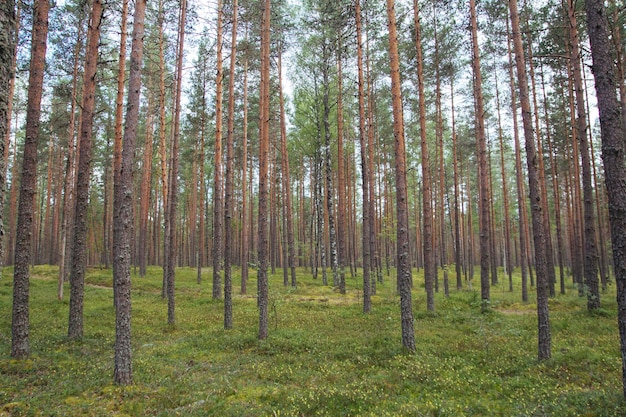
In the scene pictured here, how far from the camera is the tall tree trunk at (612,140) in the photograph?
17.2 feet

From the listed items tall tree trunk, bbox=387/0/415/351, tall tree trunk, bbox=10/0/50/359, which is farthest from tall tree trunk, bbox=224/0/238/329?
tall tree trunk, bbox=387/0/415/351

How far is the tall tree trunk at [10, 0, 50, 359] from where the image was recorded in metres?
8.03

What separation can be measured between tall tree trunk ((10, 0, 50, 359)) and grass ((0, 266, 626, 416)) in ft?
1.91

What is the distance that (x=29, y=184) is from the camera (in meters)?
8.31

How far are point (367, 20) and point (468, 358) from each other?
1377 cm

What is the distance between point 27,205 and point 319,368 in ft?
25.2

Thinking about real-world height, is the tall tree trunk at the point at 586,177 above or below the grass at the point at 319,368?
above

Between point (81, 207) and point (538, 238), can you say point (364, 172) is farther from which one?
point (81, 207)

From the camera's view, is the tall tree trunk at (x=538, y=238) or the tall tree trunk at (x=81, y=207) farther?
the tall tree trunk at (x=81, y=207)

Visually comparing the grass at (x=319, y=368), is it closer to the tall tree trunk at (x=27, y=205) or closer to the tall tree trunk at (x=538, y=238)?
the tall tree trunk at (x=538, y=238)

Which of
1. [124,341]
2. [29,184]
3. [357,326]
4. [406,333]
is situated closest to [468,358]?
[406,333]

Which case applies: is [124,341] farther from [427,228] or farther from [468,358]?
[427,228]

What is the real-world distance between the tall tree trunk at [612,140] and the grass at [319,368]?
2043 millimetres

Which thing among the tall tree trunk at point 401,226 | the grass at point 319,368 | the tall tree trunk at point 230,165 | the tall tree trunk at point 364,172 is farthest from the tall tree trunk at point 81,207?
the tall tree trunk at point 364,172
